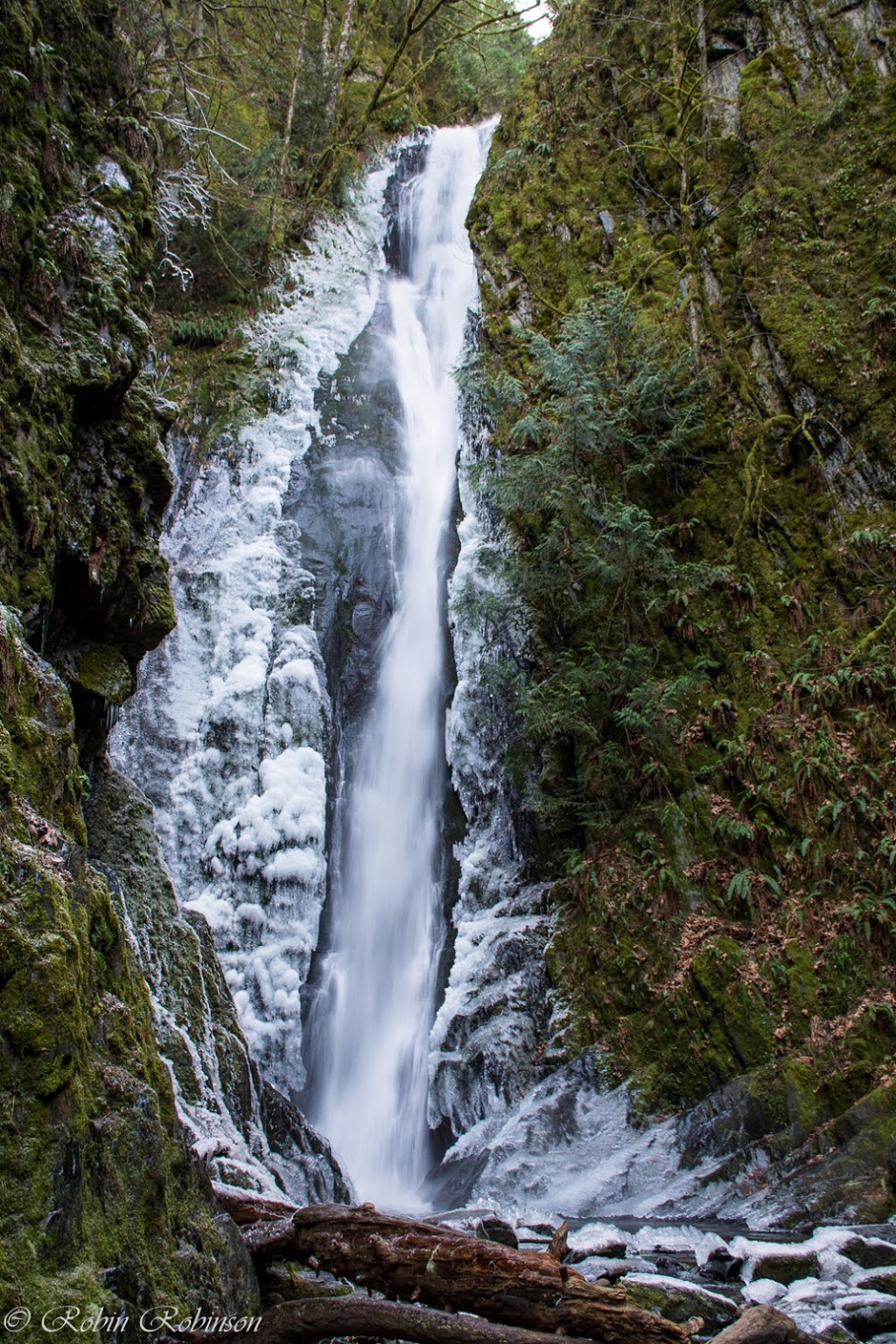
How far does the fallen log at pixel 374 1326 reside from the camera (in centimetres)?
251

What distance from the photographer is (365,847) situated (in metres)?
9.96

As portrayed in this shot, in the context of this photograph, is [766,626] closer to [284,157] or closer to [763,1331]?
[763,1331]

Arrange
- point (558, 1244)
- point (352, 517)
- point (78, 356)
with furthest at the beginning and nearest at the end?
point (352, 517), point (78, 356), point (558, 1244)

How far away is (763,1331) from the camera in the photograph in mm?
2799

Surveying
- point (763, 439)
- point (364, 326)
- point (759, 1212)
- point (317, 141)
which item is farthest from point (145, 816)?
point (317, 141)

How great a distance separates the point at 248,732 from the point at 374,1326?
26.6 ft

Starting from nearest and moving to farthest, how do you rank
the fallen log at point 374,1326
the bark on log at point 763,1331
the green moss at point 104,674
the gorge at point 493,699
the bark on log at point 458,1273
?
the fallen log at point 374,1326 < the bark on log at point 458,1273 < the bark on log at point 763,1331 < the gorge at point 493,699 < the green moss at point 104,674

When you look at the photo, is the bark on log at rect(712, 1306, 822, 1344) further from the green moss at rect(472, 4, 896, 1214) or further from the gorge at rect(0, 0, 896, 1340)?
the green moss at rect(472, 4, 896, 1214)

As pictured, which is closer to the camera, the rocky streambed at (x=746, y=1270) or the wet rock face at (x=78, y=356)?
the rocky streambed at (x=746, y=1270)

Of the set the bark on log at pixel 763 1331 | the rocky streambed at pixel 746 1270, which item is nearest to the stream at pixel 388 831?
the rocky streambed at pixel 746 1270

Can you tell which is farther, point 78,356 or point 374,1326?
point 78,356

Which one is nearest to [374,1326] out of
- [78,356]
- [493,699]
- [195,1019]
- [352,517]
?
[195,1019]

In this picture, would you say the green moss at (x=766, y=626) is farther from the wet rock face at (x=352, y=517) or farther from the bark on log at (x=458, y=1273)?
the bark on log at (x=458, y=1273)

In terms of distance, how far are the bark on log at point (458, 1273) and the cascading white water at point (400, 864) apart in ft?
15.8
